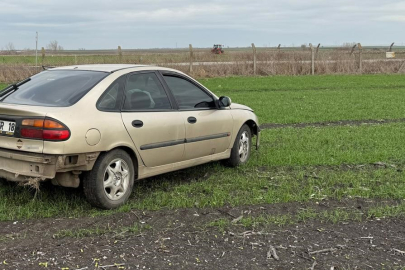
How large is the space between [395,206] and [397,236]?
0.91 m

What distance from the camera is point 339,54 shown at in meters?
33.4

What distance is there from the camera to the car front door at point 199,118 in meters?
6.64

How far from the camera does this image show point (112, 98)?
227 inches

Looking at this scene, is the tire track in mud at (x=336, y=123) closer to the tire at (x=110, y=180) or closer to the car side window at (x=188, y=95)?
the car side window at (x=188, y=95)

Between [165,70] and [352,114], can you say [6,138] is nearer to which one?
[165,70]

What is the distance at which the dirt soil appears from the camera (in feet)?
14.1

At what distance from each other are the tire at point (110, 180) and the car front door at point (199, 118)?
42.1 inches

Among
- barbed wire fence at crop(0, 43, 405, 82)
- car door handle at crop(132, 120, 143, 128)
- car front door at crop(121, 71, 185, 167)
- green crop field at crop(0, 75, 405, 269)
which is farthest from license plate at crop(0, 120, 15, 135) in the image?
barbed wire fence at crop(0, 43, 405, 82)

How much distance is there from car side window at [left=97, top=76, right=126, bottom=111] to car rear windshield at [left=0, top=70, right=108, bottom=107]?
17 centimetres

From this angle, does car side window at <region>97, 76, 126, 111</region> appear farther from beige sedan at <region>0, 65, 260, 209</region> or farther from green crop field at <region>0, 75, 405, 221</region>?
green crop field at <region>0, 75, 405, 221</region>

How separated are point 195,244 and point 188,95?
8.82 feet

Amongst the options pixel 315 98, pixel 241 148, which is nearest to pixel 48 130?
pixel 241 148

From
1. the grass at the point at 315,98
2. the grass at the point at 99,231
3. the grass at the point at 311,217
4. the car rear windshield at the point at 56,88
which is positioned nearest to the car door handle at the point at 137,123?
the car rear windshield at the point at 56,88

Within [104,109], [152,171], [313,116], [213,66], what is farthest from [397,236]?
[213,66]
